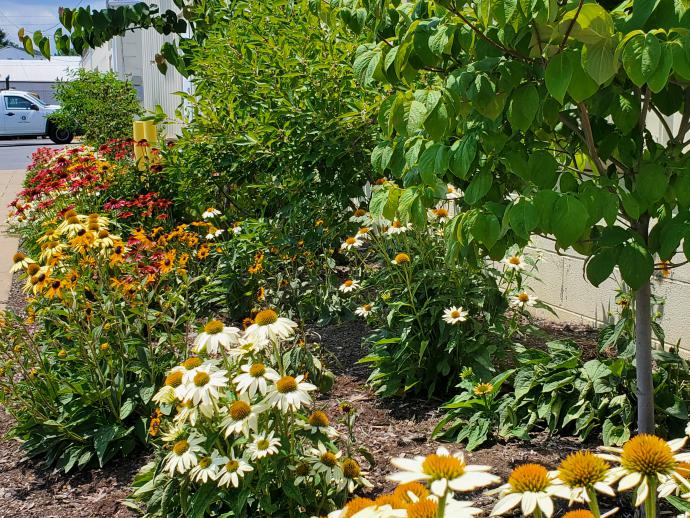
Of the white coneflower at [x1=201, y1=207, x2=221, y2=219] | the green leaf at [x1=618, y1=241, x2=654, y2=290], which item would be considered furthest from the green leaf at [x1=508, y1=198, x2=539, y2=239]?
the white coneflower at [x1=201, y1=207, x2=221, y2=219]

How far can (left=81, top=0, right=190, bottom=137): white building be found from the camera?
14.1m

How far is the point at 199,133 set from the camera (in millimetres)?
5914

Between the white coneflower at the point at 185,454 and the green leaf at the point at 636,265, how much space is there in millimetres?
1361

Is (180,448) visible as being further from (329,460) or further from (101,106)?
(101,106)

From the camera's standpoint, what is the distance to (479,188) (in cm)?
221

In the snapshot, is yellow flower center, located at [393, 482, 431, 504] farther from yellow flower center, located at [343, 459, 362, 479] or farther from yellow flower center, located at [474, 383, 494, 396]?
yellow flower center, located at [474, 383, 494, 396]

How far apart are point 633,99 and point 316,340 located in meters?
2.89

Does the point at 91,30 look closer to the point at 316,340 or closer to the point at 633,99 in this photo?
the point at 316,340

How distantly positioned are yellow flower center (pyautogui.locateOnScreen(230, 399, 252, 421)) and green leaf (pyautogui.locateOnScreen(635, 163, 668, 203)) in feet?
4.22

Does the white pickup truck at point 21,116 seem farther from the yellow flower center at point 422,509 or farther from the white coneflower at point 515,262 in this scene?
the yellow flower center at point 422,509

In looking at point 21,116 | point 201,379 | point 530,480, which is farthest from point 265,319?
point 21,116

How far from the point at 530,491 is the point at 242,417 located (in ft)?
4.73

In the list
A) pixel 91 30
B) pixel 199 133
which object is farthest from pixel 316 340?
pixel 91 30

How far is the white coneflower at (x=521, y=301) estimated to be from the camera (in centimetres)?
369
